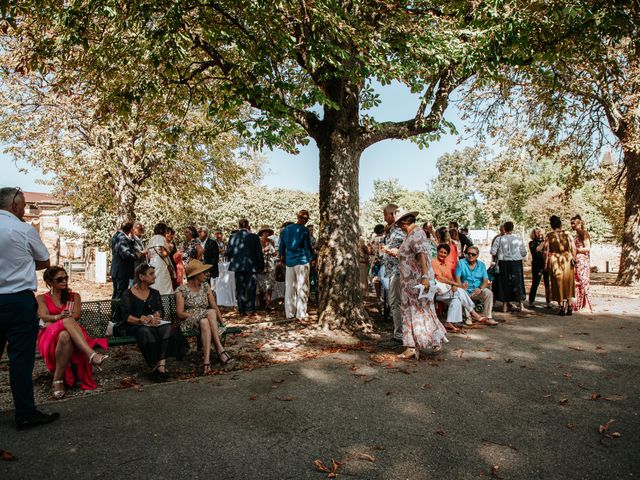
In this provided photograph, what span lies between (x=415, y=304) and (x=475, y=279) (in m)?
3.45

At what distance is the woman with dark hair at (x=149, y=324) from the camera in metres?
5.44

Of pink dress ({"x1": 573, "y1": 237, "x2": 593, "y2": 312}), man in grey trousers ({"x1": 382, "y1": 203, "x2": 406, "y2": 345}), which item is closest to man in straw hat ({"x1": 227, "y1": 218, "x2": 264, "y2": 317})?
man in grey trousers ({"x1": 382, "y1": 203, "x2": 406, "y2": 345})

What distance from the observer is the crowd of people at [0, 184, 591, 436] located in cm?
395

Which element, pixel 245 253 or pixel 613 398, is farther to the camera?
pixel 245 253

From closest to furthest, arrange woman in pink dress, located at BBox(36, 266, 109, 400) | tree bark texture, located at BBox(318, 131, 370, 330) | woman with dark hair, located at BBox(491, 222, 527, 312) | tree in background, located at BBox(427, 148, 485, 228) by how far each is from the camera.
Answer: woman in pink dress, located at BBox(36, 266, 109, 400)
tree bark texture, located at BBox(318, 131, 370, 330)
woman with dark hair, located at BBox(491, 222, 527, 312)
tree in background, located at BBox(427, 148, 485, 228)

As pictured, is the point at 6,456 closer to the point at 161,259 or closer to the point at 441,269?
the point at 161,259

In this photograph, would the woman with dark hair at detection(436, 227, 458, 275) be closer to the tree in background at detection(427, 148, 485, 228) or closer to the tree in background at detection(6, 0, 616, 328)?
the tree in background at detection(6, 0, 616, 328)

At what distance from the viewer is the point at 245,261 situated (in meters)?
10.2

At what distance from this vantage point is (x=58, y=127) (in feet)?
54.5

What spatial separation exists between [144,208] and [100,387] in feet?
68.3

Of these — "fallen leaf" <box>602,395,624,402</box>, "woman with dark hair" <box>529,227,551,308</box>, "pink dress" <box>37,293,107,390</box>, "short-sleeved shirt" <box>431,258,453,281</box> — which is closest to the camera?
"fallen leaf" <box>602,395,624,402</box>

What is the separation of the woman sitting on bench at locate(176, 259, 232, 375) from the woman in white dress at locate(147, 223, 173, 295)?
250cm

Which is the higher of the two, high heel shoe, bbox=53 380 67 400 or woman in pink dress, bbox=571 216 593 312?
woman in pink dress, bbox=571 216 593 312

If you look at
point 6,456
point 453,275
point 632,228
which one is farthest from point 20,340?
point 632,228
